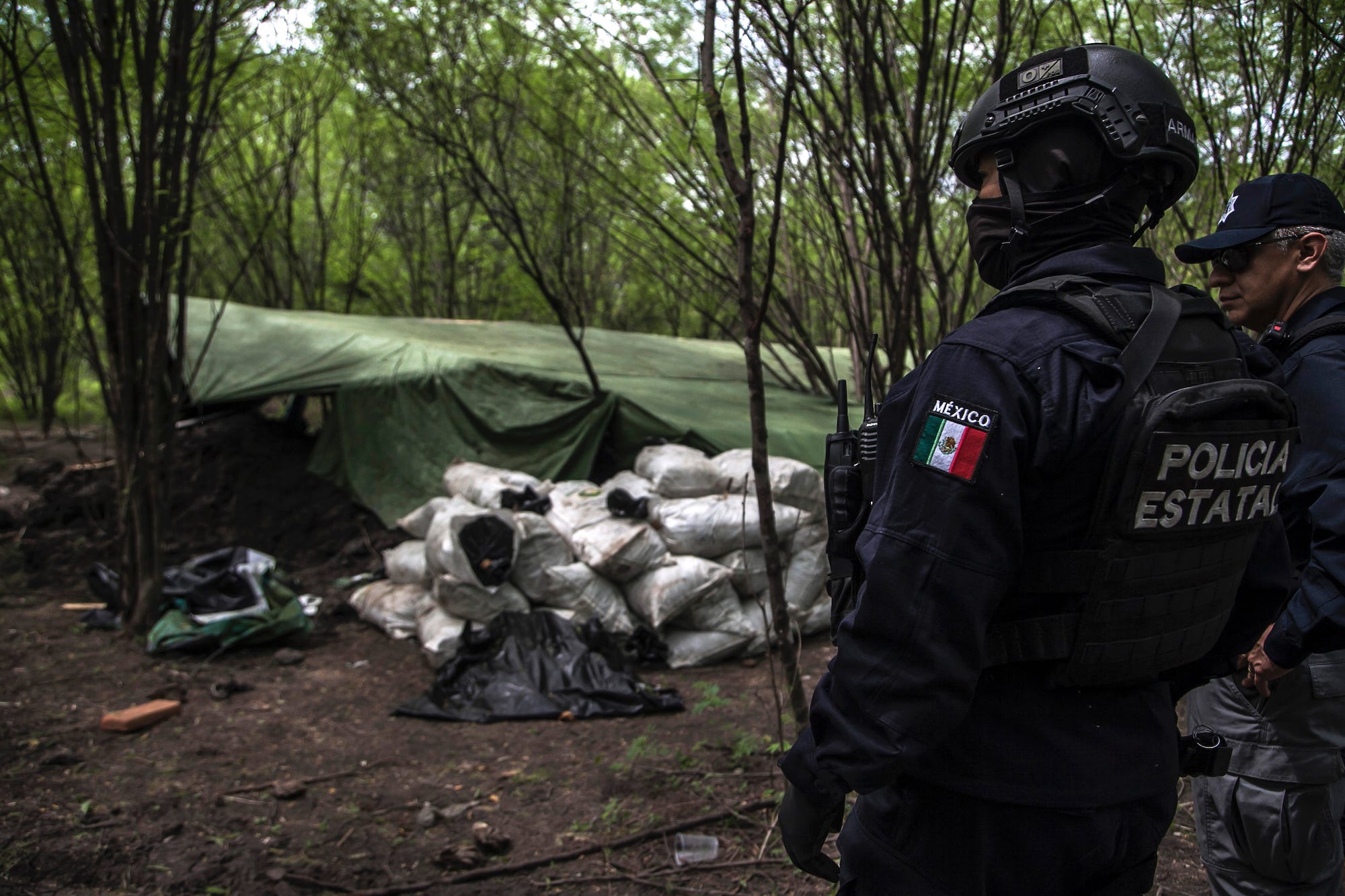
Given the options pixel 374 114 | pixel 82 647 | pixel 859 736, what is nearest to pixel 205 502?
pixel 82 647

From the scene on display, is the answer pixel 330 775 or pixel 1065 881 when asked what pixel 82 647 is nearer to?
pixel 330 775

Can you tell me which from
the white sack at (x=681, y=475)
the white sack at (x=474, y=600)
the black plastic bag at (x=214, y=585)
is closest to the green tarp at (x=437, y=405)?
the white sack at (x=681, y=475)

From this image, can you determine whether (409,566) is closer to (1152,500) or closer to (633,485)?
(633,485)

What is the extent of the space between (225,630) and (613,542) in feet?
6.31

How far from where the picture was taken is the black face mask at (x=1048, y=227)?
4.01 ft

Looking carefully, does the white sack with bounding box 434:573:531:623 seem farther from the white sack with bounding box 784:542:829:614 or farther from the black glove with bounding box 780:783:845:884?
the black glove with bounding box 780:783:845:884

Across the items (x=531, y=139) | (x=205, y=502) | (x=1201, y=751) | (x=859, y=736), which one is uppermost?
(x=531, y=139)

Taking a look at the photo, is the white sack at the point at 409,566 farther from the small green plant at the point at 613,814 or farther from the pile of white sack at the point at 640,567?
the small green plant at the point at 613,814

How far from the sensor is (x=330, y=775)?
3.30m

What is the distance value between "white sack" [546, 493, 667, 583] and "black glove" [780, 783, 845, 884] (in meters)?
3.38

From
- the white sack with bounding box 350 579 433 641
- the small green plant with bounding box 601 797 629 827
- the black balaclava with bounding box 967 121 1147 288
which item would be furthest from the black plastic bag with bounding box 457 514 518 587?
the black balaclava with bounding box 967 121 1147 288

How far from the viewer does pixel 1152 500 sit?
109 centimetres

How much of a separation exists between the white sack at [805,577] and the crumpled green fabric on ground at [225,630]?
2.54 meters

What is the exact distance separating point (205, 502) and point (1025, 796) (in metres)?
6.57
